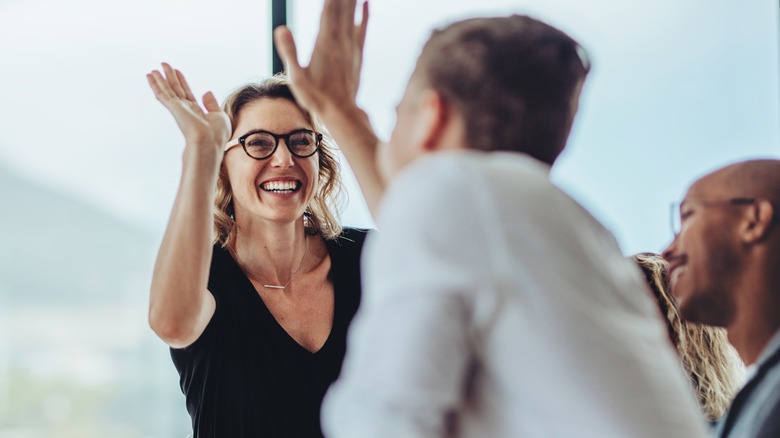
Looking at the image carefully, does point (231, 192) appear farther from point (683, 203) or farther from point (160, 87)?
point (683, 203)

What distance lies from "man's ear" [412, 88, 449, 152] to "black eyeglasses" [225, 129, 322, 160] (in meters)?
1.35

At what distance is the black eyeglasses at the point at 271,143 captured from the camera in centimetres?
217

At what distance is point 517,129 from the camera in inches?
33.8

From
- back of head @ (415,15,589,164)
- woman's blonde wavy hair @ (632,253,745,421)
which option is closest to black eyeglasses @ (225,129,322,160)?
woman's blonde wavy hair @ (632,253,745,421)

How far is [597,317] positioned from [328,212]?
67.5 inches

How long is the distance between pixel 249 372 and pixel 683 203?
3.91 ft

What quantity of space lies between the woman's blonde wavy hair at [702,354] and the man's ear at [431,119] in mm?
1302

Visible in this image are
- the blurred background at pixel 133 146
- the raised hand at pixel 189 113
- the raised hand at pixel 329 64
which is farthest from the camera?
the blurred background at pixel 133 146

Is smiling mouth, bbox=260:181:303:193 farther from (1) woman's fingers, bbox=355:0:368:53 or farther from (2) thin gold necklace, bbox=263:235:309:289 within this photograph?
(1) woman's fingers, bbox=355:0:368:53

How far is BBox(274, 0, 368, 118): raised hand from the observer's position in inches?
42.9

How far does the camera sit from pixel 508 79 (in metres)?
0.84

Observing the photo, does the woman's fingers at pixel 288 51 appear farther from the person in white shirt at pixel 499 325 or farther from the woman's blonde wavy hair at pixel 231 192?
the woman's blonde wavy hair at pixel 231 192

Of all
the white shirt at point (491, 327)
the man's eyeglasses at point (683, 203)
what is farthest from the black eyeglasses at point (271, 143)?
the white shirt at point (491, 327)

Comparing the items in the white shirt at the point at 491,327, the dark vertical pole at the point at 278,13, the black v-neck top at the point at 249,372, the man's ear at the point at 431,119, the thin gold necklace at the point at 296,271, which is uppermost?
the dark vertical pole at the point at 278,13
